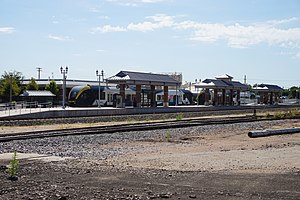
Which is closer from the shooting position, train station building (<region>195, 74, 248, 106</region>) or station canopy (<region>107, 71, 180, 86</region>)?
station canopy (<region>107, 71, 180, 86</region>)

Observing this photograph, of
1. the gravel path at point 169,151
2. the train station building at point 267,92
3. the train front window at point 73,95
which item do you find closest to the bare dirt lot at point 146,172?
the gravel path at point 169,151

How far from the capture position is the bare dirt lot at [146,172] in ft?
26.7

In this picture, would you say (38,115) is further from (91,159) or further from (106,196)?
(106,196)

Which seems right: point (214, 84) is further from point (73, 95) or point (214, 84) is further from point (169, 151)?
point (169, 151)

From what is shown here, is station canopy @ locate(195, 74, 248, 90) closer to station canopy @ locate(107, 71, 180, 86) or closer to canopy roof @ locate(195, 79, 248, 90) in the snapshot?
canopy roof @ locate(195, 79, 248, 90)

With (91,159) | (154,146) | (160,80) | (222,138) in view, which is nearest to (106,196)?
(91,159)

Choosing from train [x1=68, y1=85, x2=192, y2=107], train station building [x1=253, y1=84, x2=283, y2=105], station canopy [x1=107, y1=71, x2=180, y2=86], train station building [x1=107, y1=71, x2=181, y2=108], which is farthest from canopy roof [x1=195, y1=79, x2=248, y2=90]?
train station building [x1=253, y1=84, x2=283, y2=105]

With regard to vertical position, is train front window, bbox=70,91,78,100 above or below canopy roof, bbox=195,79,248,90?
below

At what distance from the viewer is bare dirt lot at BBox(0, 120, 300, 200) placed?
8141mm

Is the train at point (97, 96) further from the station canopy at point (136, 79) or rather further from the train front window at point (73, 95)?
the station canopy at point (136, 79)

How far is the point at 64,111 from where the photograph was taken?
3831 cm

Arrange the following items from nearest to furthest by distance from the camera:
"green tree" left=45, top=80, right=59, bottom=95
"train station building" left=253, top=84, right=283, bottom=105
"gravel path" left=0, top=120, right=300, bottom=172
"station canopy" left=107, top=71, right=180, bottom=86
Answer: "gravel path" left=0, top=120, right=300, bottom=172 < "station canopy" left=107, top=71, right=180, bottom=86 < "green tree" left=45, top=80, right=59, bottom=95 < "train station building" left=253, top=84, right=283, bottom=105

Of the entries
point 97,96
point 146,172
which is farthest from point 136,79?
point 146,172

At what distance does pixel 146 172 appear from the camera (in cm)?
1048
